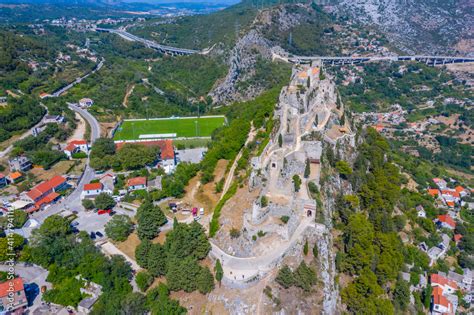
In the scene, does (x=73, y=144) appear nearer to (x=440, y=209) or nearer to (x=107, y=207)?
(x=107, y=207)

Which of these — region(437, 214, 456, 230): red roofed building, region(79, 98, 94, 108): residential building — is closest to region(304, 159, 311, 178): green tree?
region(437, 214, 456, 230): red roofed building

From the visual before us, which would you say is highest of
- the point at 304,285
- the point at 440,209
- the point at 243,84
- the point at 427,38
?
the point at 427,38

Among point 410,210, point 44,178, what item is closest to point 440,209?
point 410,210

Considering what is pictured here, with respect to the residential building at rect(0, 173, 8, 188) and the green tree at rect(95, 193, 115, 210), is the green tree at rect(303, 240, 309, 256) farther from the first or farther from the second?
the residential building at rect(0, 173, 8, 188)

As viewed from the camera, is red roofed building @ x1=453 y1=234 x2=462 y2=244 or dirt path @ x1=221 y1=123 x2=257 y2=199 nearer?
dirt path @ x1=221 y1=123 x2=257 y2=199

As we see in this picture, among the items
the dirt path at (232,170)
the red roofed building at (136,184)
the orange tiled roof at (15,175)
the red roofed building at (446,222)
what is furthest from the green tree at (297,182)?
the orange tiled roof at (15,175)
